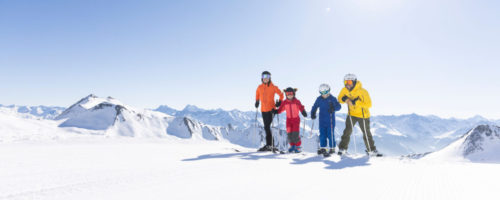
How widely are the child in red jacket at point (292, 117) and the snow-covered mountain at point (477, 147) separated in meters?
176

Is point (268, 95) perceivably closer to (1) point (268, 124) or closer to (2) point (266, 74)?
(2) point (266, 74)

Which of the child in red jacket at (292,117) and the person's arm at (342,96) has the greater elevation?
the person's arm at (342,96)

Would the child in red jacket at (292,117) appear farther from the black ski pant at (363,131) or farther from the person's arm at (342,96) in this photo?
the black ski pant at (363,131)

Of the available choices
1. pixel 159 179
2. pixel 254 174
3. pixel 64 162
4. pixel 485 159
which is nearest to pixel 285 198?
pixel 254 174

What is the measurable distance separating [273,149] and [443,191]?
5559 mm

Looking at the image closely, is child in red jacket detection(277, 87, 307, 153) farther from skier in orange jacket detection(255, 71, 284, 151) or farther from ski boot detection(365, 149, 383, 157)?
ski boot detection(365, 149, 383, 157)

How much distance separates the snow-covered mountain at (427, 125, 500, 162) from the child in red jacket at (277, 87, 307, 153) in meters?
176

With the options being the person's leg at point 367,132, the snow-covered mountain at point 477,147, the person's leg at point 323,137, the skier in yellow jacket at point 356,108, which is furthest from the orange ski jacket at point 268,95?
the snow-covered mountain at point 477,147

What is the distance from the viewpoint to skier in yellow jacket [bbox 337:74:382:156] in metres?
8.21

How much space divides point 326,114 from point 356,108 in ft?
3.60

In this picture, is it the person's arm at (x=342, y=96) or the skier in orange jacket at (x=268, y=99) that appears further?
the skier in orange jacket at (x=268, y=99)

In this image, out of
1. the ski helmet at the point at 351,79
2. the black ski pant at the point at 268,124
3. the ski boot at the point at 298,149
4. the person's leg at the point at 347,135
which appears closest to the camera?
the ski boot at the point at 298,149

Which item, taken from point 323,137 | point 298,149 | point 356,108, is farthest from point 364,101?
point 298,149

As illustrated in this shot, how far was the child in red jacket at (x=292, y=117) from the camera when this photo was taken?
26.2 ft
